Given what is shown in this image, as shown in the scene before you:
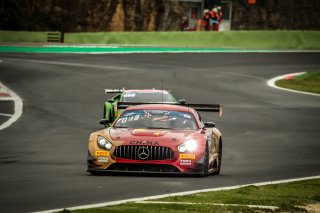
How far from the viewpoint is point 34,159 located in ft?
61.7

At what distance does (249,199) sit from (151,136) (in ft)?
10.5

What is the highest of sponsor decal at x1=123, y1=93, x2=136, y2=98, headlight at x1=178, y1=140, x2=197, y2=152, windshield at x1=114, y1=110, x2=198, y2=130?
windshield at x1=114, y1=110, x2=198, y2=130

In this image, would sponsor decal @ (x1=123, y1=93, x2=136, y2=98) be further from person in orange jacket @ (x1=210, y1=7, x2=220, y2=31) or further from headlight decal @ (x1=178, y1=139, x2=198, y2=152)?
person in orange jacket @ (x1=210, y1=7, x2=220, y2=31)

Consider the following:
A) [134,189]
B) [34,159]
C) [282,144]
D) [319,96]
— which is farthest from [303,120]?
[134,189]

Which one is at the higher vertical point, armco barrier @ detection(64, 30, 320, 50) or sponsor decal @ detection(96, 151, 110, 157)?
sponsor decal @ detection(96, 151, 110, 157)

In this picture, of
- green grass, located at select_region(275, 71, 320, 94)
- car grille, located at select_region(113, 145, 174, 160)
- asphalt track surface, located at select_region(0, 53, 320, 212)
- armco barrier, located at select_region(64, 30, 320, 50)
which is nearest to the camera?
asphalt track surface, located at select_region(0, 53, 320, 212)

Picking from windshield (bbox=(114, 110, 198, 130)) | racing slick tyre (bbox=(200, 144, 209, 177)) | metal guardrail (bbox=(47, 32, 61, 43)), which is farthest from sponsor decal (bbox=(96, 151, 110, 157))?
metal guardrail (bbox=(47, 32, 61, 43))

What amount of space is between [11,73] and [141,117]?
80.1ft

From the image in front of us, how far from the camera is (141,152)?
15250mm

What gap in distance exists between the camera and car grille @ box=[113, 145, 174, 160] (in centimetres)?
1525

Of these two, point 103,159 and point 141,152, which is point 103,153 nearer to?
point 103,159

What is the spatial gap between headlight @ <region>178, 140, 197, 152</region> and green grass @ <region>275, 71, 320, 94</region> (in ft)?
71.9

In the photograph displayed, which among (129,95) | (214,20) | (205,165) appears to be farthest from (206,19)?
(205,165)

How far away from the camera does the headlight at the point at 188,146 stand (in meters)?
15.4
